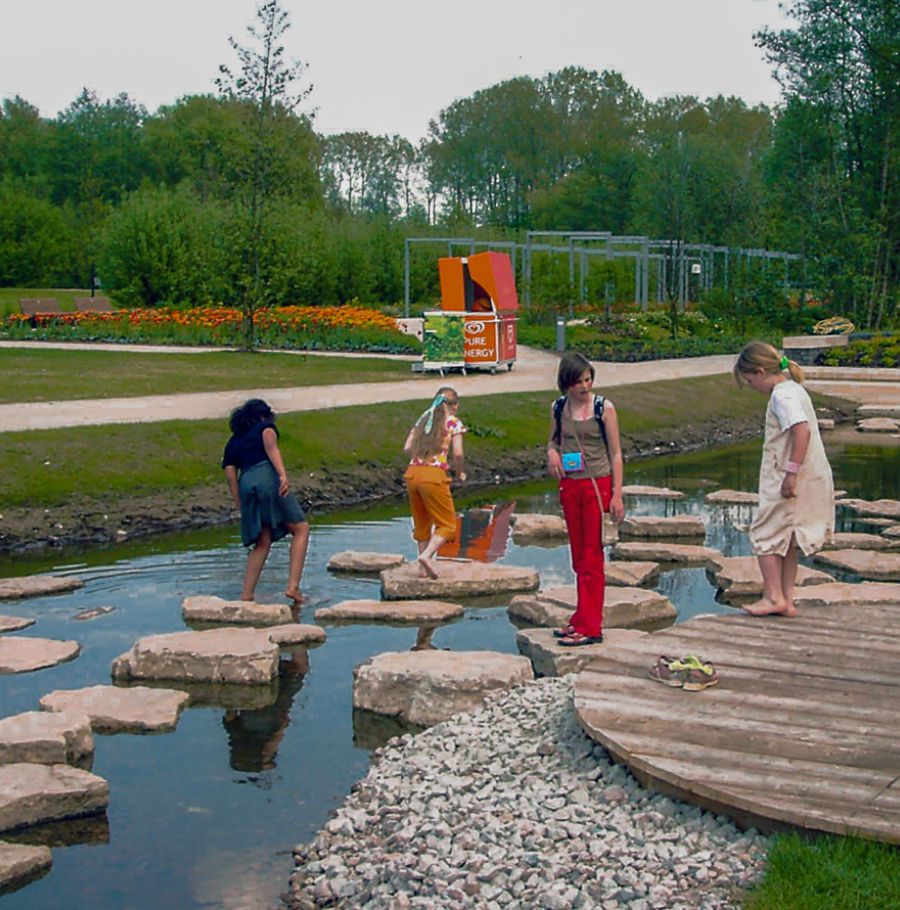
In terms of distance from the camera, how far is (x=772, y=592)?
871cm

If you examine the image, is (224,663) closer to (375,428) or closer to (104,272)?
(375,428)

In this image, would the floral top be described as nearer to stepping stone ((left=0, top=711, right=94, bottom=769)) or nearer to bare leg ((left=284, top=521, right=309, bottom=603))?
bare leg ((left=284, top=521, right=309, bottom=603))

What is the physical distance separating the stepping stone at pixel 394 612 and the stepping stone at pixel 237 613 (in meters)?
0.32

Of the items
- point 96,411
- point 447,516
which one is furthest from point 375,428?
point 447,516

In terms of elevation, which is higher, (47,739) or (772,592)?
(772,592)

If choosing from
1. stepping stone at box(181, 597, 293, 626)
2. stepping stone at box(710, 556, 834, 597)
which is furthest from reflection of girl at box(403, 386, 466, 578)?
stepping stone at box(710, 556, 834, 597)

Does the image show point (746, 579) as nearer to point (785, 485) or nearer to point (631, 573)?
point (631, 573)

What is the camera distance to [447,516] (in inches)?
446

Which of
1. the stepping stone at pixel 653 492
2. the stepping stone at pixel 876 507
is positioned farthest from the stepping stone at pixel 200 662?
the stepping stone at pixel 876 507

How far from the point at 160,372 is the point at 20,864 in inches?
732

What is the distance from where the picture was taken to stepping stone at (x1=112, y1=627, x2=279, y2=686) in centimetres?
893

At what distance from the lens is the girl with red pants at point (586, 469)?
8.80m

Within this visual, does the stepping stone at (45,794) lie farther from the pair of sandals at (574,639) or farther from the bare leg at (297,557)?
the bare leg at (297,557)

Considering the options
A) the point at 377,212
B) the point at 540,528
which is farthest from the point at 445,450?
the point at 377,212
